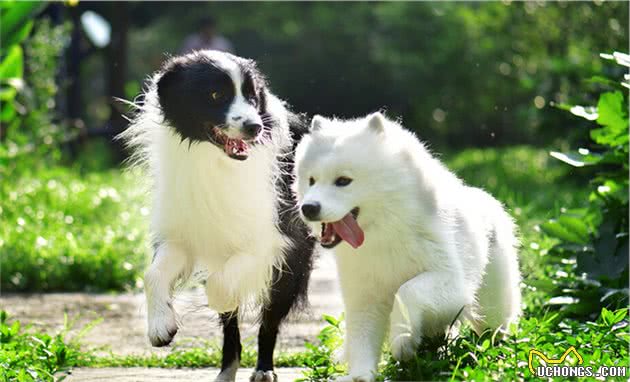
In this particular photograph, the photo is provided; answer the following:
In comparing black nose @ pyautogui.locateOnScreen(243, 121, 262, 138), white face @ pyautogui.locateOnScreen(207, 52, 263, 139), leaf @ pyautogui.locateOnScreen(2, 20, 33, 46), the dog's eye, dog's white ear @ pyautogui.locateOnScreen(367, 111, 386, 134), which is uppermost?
leaf @ pyautogui.locateOnScreen(2, 20, 33, 46)

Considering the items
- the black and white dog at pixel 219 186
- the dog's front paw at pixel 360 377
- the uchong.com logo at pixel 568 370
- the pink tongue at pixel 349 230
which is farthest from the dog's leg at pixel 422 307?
the black and white dog at pixel 219 186

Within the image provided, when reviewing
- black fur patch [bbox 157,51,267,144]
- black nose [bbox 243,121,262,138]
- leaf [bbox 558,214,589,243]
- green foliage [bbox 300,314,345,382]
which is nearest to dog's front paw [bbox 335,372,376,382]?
green foliage [bbox 300,314,345,382]

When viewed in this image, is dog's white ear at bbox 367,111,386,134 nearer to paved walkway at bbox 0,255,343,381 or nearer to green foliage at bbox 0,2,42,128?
paved walkway at bbox 0,255,343,381

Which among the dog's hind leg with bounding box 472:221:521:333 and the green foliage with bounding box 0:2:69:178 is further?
the green foliage with bounding box 0:2:69:178

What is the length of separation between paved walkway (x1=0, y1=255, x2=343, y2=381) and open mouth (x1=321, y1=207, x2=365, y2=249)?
1132mm

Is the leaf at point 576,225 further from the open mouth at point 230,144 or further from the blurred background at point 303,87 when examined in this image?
the open mouth at point 230,144

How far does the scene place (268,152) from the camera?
4562mm

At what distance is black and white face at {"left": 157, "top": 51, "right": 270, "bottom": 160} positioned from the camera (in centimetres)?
430

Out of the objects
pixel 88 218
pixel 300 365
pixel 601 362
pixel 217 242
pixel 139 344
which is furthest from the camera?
pixel 88 218

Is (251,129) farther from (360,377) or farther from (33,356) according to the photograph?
(33,356)

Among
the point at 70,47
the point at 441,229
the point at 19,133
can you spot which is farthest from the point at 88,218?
the point at 70,47

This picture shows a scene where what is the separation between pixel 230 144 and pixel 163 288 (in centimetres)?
63

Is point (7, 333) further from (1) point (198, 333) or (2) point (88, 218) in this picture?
(2) point (88, 218)

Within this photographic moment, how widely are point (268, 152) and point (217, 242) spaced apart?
43 centimetres
